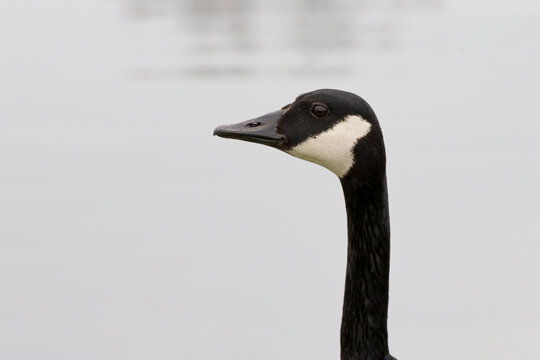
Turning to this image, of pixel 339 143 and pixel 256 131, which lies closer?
pixel 339 143

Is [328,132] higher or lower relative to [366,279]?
higher

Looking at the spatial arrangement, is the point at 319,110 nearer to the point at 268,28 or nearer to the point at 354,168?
the point at 354,168

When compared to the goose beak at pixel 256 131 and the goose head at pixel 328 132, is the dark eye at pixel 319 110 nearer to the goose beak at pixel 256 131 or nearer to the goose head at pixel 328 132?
the goose head at pixel 328 132

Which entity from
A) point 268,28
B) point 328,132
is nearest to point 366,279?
point 328,132

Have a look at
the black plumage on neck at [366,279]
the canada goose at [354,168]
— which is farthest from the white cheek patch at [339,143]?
the black plumage on neck at [366,279]

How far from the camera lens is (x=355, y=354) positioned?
17.3 feet

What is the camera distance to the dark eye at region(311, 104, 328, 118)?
505 cm

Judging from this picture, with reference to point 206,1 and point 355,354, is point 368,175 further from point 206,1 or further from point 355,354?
point 206,1

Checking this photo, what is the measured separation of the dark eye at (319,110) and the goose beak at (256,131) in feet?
0.54

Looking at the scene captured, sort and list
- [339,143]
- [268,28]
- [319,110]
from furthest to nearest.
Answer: [268,28] < [319,110] < [339,143]

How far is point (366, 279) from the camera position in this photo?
17.2 feet

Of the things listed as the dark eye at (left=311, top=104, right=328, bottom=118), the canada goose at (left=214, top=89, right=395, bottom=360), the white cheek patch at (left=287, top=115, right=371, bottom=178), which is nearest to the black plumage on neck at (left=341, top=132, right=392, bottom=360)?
the canada goose at (left=214, top=89, right=395, bottom=360)

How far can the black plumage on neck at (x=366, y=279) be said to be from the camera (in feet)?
16.8

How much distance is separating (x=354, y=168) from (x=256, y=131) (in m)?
0.44
